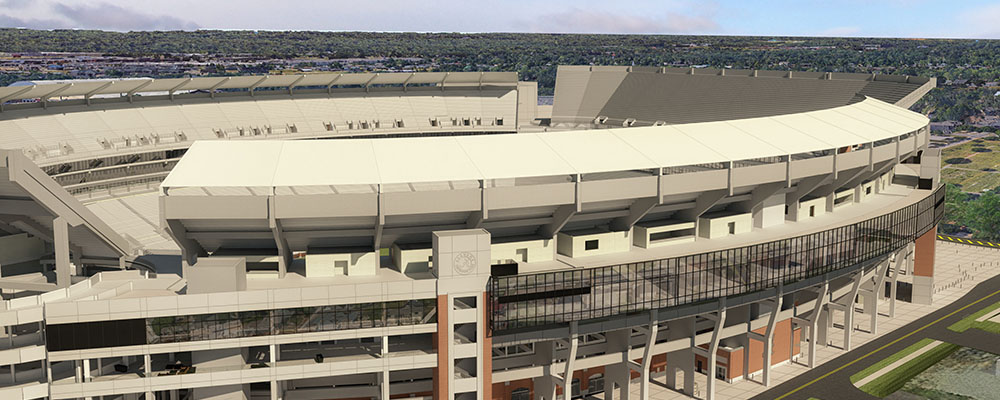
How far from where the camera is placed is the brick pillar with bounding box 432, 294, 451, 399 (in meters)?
40.2

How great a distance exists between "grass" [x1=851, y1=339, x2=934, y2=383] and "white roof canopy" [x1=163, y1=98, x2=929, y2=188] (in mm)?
15158

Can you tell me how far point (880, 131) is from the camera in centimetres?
5975

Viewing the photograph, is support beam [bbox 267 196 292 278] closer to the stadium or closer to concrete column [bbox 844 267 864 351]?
the stadium

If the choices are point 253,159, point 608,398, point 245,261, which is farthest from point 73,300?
point 608,398

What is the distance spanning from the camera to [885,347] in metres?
60.7

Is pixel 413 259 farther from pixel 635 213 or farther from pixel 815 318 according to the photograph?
pixel 815 318

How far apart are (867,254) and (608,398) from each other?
64.8 feet

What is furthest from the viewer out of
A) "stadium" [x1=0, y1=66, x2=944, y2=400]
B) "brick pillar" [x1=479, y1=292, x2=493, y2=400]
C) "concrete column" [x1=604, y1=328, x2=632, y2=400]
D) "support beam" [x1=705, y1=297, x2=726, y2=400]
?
"support beam" [x1=705, y1=297, x2=726, y2=400]

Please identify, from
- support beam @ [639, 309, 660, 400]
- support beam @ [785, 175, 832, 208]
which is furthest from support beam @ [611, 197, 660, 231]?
support beam @ [785, 175, 832, 208]

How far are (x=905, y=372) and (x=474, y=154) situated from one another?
3299cm

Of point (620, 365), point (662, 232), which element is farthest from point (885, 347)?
point (620, 365)

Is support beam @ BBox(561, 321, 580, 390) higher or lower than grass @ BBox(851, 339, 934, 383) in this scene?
higher

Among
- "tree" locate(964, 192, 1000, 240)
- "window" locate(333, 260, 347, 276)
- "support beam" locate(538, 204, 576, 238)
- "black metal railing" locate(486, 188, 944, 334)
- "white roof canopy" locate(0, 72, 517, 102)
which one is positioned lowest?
"tree" locate(964, 192, 1000, 240)

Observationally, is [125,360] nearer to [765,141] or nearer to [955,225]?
[765,141]
